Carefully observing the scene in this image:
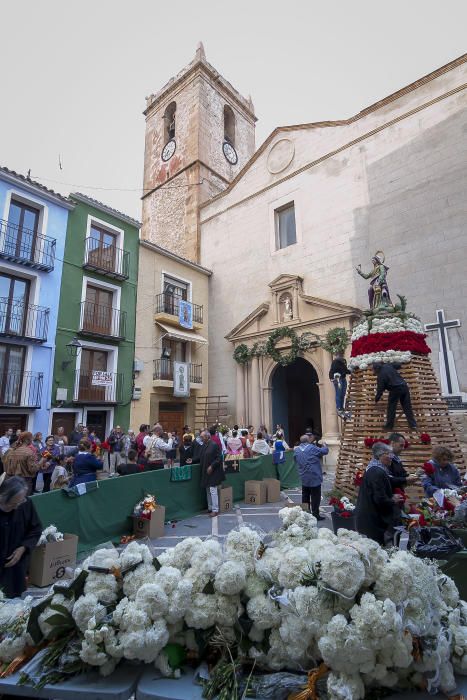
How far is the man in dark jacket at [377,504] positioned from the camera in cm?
425

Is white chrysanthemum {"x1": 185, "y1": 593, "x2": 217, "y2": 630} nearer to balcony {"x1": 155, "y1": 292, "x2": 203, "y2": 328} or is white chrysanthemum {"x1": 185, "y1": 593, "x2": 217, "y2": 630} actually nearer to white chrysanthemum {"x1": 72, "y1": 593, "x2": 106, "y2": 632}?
white chrysanthemum {"x1": 72, "y1": 593, "x2": 106, "y2": 632}

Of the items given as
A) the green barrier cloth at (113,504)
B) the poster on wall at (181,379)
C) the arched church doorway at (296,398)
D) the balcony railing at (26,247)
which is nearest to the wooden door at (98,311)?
the balcony railing at (26,247)

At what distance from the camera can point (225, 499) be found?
8992mm

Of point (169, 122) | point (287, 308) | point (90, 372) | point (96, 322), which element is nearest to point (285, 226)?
point (287, 308)

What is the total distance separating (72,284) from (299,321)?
387 inches

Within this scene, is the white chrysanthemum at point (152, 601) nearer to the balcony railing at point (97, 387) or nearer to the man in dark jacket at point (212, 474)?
the man in dark jacket at point (212, 474)

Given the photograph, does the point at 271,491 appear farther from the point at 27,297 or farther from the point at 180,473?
the point at 27,297

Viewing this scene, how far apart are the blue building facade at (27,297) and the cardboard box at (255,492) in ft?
27.1

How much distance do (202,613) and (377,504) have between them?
3083mm

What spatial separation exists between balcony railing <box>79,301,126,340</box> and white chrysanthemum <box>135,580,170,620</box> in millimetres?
14991

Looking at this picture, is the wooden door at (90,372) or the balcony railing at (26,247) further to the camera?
the wooden door at (90,372)

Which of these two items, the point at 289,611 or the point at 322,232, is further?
the point at 322,232

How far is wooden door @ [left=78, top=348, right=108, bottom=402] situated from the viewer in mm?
15578

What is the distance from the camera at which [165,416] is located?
1891 centimetres
